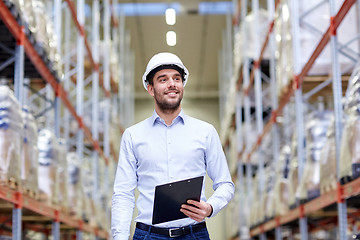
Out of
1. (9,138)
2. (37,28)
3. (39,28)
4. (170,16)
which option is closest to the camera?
(9,138)

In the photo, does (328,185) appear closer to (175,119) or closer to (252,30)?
(175,119)

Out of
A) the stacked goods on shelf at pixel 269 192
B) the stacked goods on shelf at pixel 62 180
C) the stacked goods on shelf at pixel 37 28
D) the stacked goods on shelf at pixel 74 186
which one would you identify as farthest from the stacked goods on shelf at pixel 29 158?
the stacked goods on shelf at pixel 269 192

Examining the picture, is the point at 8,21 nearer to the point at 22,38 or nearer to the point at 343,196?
the point at 22,38

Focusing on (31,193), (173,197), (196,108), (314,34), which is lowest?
(173,197)

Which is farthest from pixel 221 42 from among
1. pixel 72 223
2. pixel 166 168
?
pixel 166 168

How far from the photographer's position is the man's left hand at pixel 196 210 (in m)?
2.70

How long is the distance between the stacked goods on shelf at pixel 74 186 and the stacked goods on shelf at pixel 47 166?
68.0 inches

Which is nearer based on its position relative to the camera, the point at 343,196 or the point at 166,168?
the point at 166,168

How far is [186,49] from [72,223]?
13795mm

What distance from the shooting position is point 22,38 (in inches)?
249

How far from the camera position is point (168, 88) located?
2.86 meters

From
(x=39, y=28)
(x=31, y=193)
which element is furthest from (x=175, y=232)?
(x=39, y=28)

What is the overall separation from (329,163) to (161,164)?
370 centimetres

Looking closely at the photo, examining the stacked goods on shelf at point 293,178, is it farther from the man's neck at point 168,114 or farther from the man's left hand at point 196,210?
the man's left hand at point 196,210
